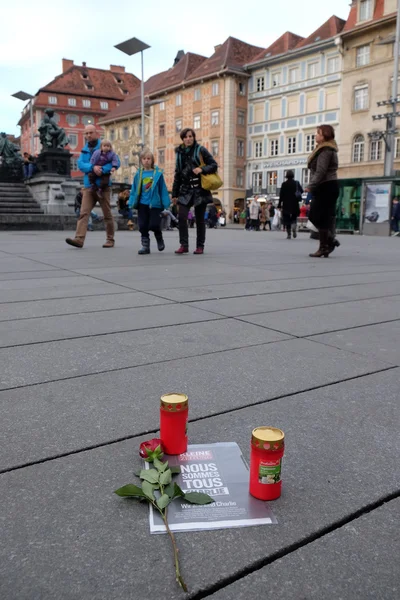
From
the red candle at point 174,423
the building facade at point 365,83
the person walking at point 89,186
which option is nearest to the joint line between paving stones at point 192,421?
the red candle at point 174,423

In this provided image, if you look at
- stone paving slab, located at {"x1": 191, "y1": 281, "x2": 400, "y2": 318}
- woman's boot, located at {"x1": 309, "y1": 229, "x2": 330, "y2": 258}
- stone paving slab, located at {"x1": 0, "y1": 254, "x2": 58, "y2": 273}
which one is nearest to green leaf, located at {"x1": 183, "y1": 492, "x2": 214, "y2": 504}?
stone paving slab, located at {"x1": 191, "y1": 281, "x2": 400, "y2": 318}

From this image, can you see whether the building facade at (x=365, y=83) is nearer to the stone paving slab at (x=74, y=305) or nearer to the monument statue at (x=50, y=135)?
the monument statue at (x=50, y=135)

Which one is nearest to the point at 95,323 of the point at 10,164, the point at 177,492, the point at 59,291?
the point at 59,291

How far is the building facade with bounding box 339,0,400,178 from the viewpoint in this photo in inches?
1695

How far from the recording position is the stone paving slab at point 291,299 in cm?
456

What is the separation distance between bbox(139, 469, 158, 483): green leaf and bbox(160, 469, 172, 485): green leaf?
0.7 inches

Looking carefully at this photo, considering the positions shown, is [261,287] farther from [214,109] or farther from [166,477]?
[214,109]

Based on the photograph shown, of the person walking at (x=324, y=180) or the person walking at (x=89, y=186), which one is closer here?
the person walking at (x=324, y=180)

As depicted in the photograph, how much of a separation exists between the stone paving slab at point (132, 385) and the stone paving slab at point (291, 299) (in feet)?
3.43

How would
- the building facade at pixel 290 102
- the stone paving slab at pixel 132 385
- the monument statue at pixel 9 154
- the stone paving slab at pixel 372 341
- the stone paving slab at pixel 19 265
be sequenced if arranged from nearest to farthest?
the stone paving slab at pixel 132 385 < the stone paving slab at pixel 372 341 < the stone paving slab at pixel 19 265 < the monument statue at pixel 9 154 < the building facade at pixel 290 102

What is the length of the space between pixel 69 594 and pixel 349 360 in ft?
7.13

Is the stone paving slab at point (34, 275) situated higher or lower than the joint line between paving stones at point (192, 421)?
lower

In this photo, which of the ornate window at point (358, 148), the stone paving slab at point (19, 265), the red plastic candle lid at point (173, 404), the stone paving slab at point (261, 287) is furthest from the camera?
the ornate window at point (358, 148)

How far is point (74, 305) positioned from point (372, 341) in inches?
92.3
